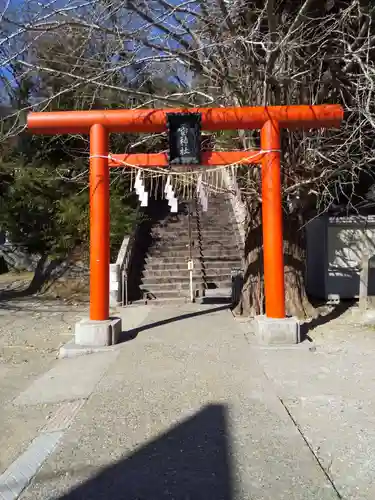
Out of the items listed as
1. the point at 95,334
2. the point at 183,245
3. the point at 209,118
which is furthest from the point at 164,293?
the point at 209,118

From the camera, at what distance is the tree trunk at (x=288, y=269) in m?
9.30

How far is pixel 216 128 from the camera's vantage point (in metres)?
7.73

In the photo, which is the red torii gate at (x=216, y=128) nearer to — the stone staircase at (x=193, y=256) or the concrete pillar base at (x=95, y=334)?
the concrete pillar base at (x=95, y=334)

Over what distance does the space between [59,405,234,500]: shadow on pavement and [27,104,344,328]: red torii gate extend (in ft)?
12.4

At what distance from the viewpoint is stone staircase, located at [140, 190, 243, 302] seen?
510 inches

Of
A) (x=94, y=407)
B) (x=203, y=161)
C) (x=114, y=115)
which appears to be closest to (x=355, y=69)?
(x=203, y=161)

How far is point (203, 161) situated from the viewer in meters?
7.92

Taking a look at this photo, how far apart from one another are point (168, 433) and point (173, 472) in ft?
2.27

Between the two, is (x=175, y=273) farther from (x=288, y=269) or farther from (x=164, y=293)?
(x=288, y=269)

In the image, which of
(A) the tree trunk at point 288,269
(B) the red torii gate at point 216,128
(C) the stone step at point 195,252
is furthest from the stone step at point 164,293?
(B) the red torii gate at point 216,128

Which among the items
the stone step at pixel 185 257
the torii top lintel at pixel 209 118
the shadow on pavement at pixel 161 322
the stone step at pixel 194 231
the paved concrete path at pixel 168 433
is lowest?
the paved concrete path at pixel 168 433

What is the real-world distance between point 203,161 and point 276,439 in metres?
5.20

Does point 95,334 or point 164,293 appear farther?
point 164,293

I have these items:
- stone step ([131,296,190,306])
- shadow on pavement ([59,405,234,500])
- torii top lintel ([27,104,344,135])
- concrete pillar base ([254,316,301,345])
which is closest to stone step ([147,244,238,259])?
stone step ([131,296,190,306])
